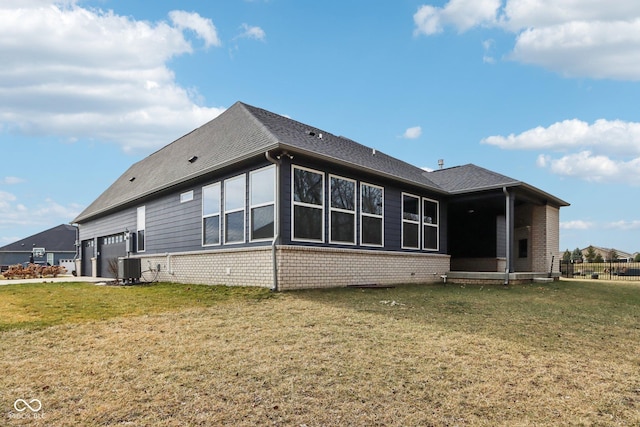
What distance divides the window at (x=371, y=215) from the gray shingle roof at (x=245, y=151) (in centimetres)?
68

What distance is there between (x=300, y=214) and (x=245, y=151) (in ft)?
7.14

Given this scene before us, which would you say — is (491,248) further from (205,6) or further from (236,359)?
(236,359)

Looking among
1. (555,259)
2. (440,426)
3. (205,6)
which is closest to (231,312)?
(440,426)

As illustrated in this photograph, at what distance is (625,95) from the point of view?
13289 mm

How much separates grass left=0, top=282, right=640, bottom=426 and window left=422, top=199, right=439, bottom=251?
6875 millimetres

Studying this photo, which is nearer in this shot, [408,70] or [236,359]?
[236,359]

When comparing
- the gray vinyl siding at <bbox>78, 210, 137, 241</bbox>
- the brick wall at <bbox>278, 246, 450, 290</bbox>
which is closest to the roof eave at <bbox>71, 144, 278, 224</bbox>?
the gray vinyl siding at <bbox>78, 210, 137, 241</bbox>

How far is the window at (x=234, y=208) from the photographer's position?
11.2 metres

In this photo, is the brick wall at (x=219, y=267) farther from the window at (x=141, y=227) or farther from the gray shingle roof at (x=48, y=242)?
the gray shingle roof at (x=48, y=242)

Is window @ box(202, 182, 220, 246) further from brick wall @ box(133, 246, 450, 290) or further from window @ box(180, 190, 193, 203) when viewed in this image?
window @ box(180, 190, 193, 203)

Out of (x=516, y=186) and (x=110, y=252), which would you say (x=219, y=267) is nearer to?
(x=516, y=186)

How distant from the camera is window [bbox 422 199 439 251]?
15002 mm

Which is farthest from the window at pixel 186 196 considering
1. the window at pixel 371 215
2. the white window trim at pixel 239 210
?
the window at pixel 371 215

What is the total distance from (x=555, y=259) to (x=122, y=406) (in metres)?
19.6
